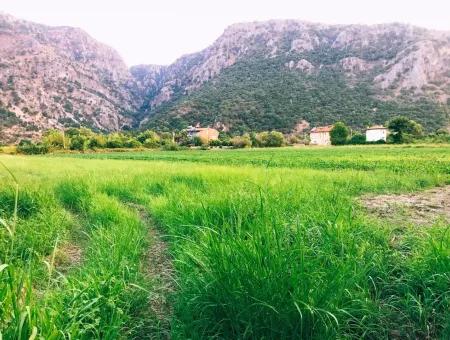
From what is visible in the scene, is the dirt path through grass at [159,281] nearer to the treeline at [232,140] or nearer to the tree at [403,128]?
the treeline at [232,140]

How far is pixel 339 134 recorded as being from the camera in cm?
7988

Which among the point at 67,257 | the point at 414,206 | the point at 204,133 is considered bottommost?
the point at 204,133

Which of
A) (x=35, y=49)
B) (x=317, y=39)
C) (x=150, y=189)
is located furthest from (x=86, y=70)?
(x=150, y=189)

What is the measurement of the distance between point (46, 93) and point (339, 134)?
114946 millimetres

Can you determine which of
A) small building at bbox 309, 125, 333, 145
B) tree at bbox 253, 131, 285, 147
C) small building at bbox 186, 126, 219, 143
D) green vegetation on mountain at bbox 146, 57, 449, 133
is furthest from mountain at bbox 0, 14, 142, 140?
small building at bbox 309, 125, 333, 145

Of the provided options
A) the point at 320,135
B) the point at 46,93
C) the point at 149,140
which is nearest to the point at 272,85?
the point at 320,135

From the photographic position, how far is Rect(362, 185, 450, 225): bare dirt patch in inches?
230

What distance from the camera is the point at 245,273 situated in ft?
8.23

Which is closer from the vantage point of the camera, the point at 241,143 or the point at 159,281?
the point at 159,281

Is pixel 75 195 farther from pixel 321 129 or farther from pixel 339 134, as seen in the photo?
pixel 321 129

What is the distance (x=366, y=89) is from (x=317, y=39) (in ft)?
205

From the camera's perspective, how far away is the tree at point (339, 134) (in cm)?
7850

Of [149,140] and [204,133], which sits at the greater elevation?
[204,133]

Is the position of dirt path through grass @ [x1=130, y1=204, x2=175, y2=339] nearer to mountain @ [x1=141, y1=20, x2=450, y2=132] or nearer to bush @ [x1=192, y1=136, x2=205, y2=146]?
bush @ [x1=192, y1=136, x2=205, y2=146]
